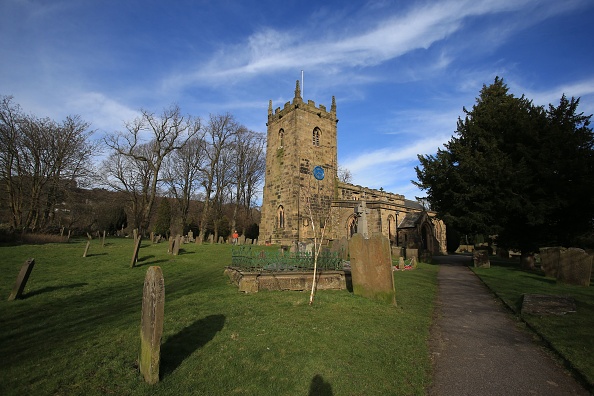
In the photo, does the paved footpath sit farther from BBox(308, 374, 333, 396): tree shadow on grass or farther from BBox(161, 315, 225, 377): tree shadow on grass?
BBox(161, 315, 225, 377): tree shadow on grass

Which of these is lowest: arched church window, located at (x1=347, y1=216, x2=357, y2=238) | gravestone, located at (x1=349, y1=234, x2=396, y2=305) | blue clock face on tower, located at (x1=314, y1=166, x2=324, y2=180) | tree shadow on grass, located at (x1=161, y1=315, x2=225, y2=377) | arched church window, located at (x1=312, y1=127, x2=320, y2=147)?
tree shadow on grass, located at (x1=161, y1=315, x2=225, y2=377)

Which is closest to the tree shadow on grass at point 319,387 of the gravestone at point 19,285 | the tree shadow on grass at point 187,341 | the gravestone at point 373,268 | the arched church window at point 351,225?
the tree shadow on grass at point 187,341

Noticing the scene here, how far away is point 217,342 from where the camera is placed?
496cm

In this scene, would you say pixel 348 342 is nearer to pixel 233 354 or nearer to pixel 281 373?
pixel 281 373

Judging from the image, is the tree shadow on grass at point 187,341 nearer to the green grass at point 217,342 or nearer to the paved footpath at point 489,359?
the green grass at point 217,342

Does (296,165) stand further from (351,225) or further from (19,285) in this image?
(19,285)

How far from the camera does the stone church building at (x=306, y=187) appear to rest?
77.2ft

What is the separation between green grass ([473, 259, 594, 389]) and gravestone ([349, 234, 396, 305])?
116 inches

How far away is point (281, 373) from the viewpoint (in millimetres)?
3998

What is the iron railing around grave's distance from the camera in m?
9.08

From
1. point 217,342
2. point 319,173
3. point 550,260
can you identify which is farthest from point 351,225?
point 217,342

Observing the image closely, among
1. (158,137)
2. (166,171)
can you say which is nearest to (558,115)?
(158,137)

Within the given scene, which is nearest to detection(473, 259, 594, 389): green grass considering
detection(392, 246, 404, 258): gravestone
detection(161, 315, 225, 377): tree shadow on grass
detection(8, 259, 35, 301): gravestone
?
detection(161, 315, 225, 377): tree shadow on grass

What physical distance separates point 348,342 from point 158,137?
1285 inches
